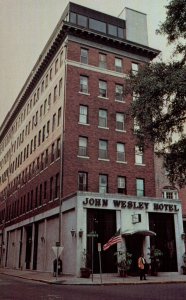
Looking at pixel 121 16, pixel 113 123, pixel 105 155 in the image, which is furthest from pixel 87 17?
pixel 105 155

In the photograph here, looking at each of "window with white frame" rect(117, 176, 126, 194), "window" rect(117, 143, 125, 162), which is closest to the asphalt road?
"window with white frame" rect(117, 176, 126, 194)

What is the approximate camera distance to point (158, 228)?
34.8 meters

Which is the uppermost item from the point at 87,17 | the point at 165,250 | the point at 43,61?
the point at 87,17

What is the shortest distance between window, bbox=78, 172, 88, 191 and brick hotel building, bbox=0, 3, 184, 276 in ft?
0.32

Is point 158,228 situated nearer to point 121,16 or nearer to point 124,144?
point 124,144

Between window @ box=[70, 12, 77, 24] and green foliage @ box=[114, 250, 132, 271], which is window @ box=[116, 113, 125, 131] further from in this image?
green foliage @ box=[114, 250, 132, 271]

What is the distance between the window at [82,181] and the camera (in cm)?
3397

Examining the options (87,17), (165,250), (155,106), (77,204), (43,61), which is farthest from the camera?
(43,61)

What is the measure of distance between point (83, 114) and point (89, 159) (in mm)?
4862

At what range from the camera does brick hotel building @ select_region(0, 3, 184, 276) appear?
32188 mm

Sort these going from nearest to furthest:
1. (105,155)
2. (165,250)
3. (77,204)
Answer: (77,204), (165,250), (105,155)

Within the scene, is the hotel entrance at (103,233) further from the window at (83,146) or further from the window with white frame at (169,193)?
the window with white frame at (169,193)

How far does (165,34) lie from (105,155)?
1789 cm

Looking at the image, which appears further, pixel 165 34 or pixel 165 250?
pixel 165 250
